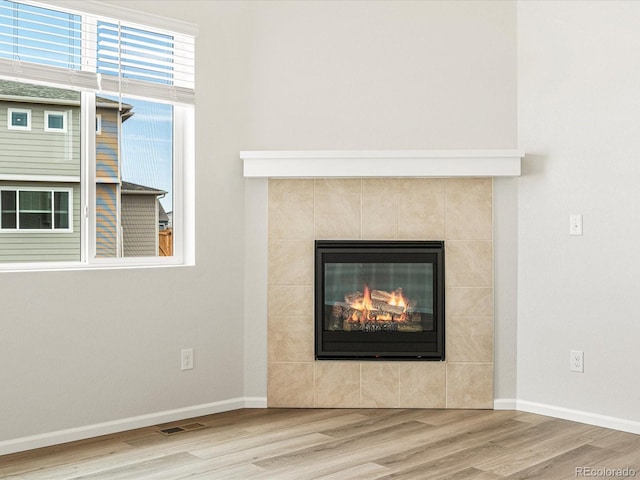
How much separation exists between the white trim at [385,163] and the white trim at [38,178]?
38.0 inches

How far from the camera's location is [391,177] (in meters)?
4.18

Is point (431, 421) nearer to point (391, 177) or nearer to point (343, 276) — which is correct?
point (343, 276)

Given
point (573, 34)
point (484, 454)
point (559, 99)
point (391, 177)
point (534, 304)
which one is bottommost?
point (484, 454)

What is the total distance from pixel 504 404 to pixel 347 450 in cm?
131

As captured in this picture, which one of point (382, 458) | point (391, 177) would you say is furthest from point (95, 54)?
point (382, 458)

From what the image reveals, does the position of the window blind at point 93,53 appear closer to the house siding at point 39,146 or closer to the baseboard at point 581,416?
the house siding at point 39,146

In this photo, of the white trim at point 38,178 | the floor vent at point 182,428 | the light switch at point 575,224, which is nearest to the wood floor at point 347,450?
the floor vent at point 182,428

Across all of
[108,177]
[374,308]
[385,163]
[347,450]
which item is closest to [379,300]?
[374,308]

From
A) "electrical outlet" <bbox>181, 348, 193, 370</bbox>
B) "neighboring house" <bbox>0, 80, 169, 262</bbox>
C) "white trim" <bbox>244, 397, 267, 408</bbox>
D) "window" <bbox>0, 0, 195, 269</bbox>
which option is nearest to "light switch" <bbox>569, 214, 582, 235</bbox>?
"white trim" <bbox>244, 397, 267, 408</bbox>

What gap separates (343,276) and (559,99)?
164 cm

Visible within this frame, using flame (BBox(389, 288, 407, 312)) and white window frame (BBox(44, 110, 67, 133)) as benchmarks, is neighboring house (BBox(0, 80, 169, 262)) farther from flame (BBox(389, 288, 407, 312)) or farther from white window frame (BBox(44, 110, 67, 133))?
flame (BBox(389, 288, 407, 312))

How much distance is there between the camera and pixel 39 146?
3562 millimetres

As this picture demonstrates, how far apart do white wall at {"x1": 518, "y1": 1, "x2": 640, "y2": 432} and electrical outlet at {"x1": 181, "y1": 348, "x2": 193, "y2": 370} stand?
6.47 feet

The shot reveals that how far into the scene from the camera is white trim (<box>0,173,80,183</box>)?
11.4 feet
